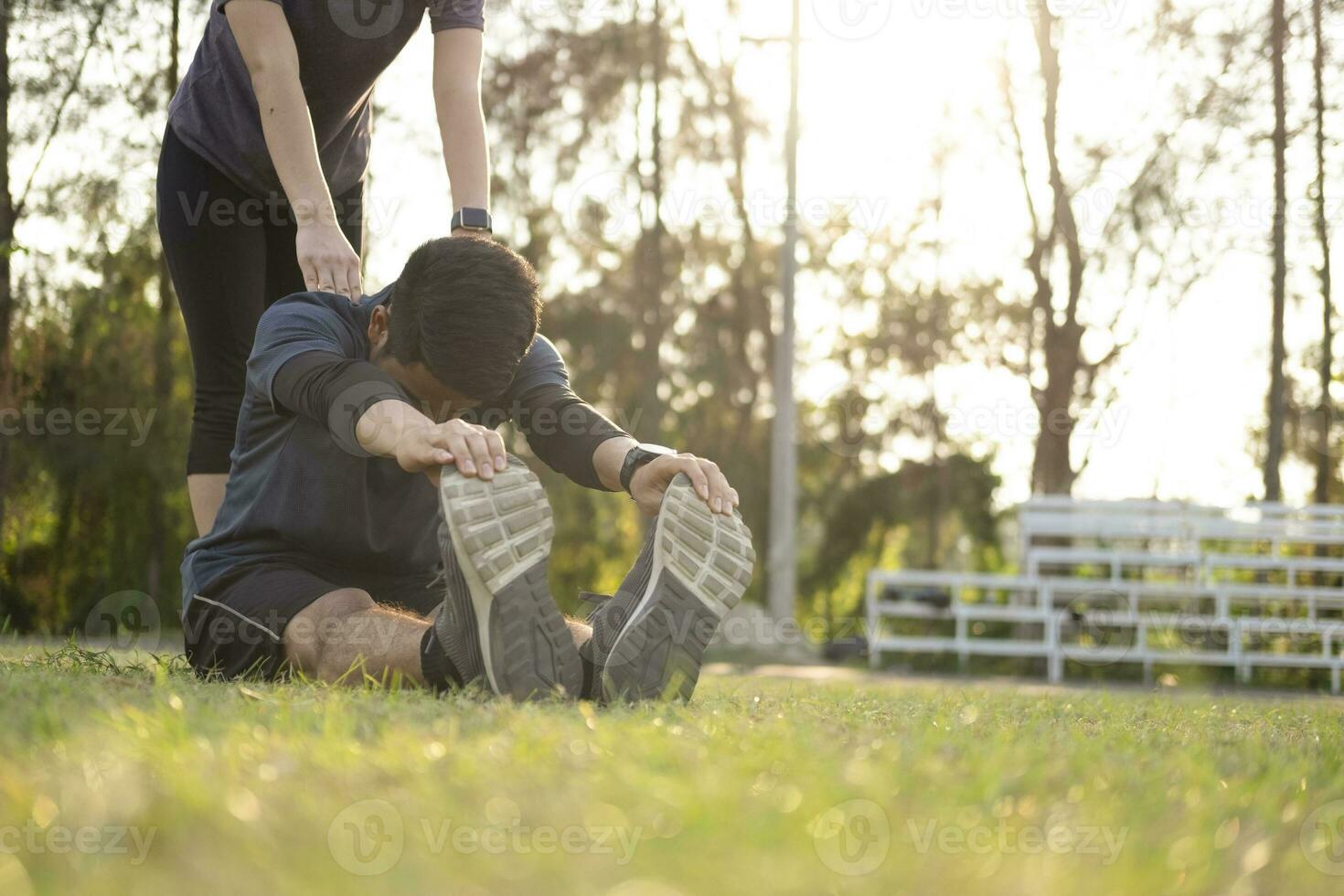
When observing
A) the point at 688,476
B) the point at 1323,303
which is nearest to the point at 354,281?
the point at 688,476

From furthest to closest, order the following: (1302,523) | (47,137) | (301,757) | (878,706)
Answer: (47,137) < (1302,523) < (878,706) < (301,757)

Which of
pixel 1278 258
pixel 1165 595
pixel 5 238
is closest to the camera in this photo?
pixel 1165 595

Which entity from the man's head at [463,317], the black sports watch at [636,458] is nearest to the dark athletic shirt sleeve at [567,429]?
the black sports watch at [636,458]

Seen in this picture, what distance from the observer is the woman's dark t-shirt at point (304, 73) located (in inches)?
126

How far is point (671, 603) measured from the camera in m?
2.46

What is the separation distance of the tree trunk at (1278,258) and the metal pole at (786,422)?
4.63 m

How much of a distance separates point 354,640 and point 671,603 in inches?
27.7

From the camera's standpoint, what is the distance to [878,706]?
296cm

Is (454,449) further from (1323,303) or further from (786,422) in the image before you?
(1323,303)

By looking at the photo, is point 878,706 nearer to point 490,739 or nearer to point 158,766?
point 490,739

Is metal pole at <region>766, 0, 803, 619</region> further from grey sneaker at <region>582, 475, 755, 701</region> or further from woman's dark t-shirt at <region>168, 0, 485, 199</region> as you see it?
grey sneaker at <region>582, 475, 755, 701</region>

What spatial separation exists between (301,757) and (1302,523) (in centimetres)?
1146

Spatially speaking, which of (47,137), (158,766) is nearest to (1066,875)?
(158,766)

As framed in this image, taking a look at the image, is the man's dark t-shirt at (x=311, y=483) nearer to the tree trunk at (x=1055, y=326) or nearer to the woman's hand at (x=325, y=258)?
the woman's hand at (x=325, y=258)
